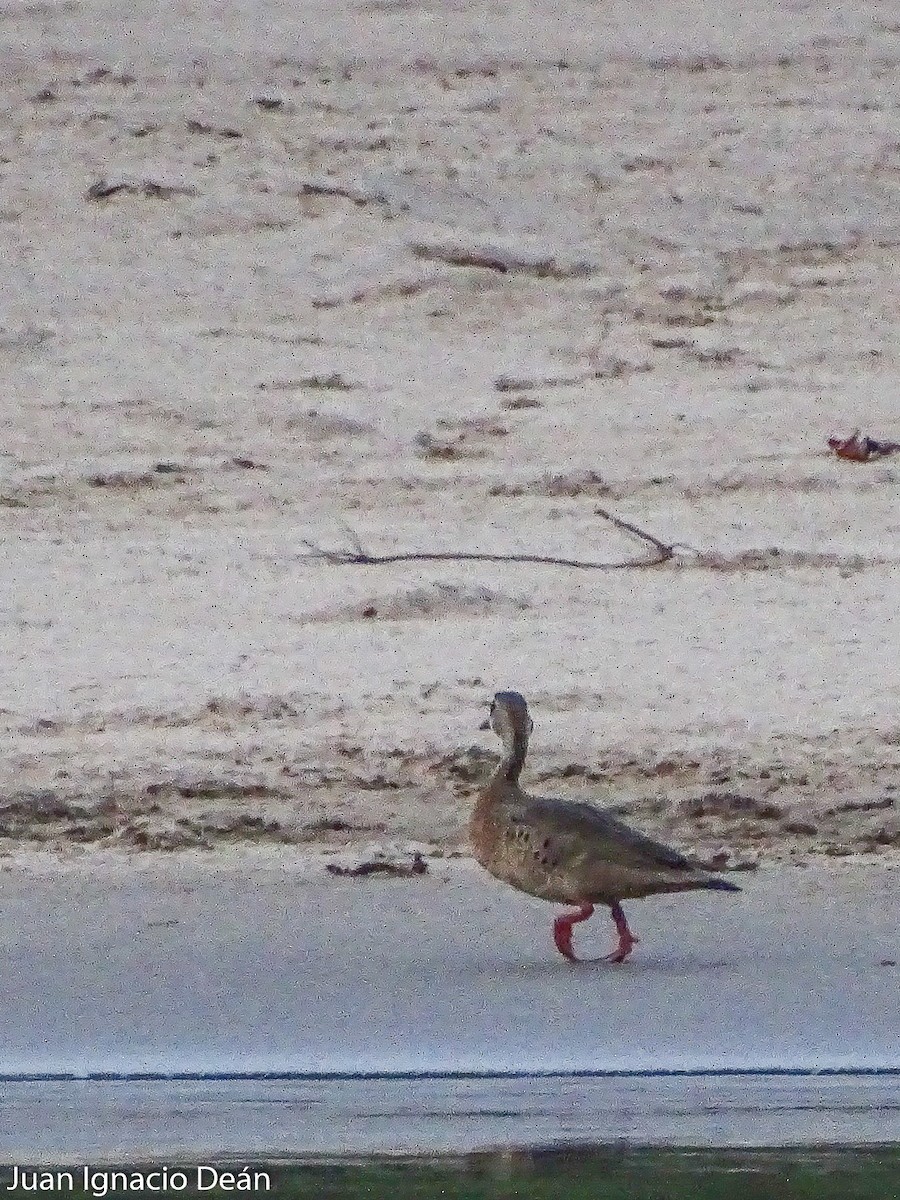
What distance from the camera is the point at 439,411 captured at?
33.9ft

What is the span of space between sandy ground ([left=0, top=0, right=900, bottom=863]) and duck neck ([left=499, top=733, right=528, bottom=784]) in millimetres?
625

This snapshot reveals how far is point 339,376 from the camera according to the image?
1058 centimetres

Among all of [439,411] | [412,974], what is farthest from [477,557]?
[412,974]

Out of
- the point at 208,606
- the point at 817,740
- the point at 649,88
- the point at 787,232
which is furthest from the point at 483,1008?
the point at 649,88

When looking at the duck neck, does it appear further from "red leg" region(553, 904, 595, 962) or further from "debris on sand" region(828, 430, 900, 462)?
"debris on sand" region(828, 430, 900, 462)

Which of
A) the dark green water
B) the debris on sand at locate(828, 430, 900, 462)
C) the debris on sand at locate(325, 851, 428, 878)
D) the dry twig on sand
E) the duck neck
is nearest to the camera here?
the dark green water

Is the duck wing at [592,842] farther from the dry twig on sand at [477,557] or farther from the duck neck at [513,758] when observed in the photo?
the dry twig on sand at [477,557]

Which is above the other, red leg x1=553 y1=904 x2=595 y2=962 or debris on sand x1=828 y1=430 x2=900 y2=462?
debris on sand x1=828 y1=430 x2=900 y2=462

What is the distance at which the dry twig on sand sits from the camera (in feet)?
30.6

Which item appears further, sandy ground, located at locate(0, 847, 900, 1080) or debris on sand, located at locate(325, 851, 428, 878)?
debris on sand, located at locate(325, 851, 428, 878)

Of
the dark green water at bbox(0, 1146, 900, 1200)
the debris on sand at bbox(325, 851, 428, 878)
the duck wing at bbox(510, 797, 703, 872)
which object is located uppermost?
the duck wing at bbox(510, 797, 703, 872)

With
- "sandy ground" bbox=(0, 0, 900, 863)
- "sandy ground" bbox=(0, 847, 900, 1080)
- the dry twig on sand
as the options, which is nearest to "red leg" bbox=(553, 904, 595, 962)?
"sandy ground" bbox=(0, 847, 900, 1080)

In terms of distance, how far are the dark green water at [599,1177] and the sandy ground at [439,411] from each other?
2180 millimetres

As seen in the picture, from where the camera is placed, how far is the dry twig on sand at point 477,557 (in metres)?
9.33
